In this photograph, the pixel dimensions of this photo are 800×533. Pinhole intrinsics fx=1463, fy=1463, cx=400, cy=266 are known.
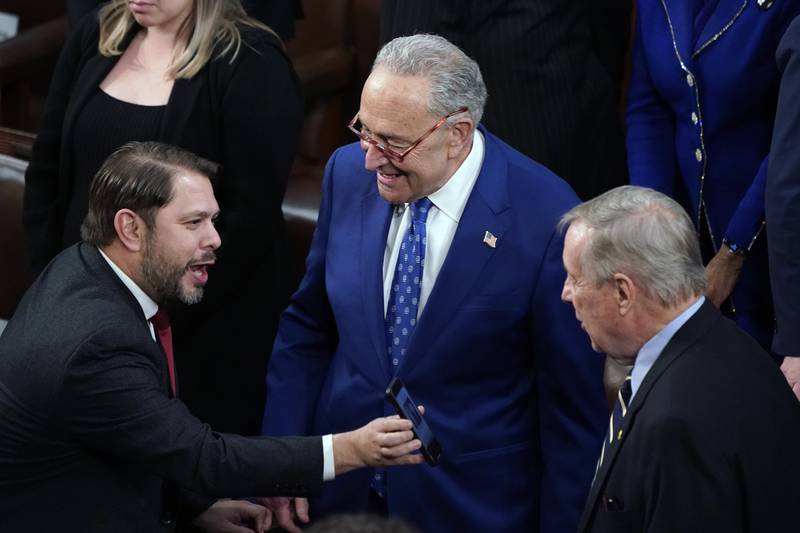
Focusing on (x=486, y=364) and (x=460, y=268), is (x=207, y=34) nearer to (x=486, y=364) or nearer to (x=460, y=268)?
(x=460, y=268)

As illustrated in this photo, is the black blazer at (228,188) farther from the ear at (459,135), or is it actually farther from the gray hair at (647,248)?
the gray hair at (647,248)

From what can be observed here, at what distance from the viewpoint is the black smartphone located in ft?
9.58

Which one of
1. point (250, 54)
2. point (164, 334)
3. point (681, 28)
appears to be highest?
point (681, 28)

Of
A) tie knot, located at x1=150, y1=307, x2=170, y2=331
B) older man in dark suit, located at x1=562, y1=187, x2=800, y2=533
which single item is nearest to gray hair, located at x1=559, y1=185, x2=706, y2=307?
older man in dark suit, located at x1=562, y1=187, x2=800, y2=533

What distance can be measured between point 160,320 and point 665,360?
1255 mm

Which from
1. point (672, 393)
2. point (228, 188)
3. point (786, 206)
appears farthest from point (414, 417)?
point (228, 188)

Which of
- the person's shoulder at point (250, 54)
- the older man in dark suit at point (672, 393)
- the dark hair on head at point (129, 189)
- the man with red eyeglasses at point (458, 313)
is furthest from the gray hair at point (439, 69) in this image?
the person's shoulder at point (250, 54)

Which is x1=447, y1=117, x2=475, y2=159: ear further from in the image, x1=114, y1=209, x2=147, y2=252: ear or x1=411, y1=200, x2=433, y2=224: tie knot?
x1=114, y1=209, x2=147, y2=252: ear

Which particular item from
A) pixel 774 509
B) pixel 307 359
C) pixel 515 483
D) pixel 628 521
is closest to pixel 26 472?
pixel 307 359

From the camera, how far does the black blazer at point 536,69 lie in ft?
12.0

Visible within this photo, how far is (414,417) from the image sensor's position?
9.68 ft

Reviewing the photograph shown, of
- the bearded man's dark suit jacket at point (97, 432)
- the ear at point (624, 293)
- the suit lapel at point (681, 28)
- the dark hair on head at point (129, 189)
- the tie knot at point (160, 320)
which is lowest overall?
the bearded man's dark suit jacket at point (97, 432)

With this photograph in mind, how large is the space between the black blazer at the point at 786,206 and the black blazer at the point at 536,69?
731 mm

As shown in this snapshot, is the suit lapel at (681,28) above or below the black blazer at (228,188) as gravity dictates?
above
